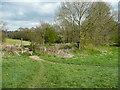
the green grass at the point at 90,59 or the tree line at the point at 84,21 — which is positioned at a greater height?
the tree line at the point at 84,21

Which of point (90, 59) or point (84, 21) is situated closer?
point (90, 59)

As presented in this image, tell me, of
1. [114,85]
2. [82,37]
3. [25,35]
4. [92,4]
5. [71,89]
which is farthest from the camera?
[25,35]

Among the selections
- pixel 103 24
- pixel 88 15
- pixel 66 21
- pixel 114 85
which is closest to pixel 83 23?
pixel 88 15

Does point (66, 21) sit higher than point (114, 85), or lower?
higher

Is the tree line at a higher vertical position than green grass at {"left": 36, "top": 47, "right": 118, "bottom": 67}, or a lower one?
higher

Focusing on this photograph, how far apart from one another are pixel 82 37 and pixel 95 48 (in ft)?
7.56

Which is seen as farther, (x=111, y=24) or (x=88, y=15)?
(x=111, y=24)

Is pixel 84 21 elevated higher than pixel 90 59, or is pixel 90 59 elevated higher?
pixel 84 21

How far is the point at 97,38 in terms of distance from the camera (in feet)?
46.0

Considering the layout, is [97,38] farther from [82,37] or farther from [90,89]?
[90,89]

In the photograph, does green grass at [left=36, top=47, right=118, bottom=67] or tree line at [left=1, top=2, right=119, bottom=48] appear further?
tree line at [left=1, top=2, right=119, bottom=48]

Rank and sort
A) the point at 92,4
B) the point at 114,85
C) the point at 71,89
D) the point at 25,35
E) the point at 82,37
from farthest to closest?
the point at 25,35
the point at 82,37
the point at 92,4
the point at 114,85
the point at 71,89

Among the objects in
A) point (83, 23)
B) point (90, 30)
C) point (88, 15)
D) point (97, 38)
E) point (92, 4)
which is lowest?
point (97, 38)

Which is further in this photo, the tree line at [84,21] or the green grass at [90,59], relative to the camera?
the tree line at [84,21]
